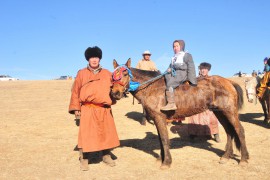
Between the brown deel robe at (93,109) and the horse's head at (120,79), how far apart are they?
271 millimetres

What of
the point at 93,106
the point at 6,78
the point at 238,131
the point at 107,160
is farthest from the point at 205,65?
the point at 6,78

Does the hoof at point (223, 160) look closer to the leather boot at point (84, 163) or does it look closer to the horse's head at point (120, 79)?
the horse's head at point (120, 79)

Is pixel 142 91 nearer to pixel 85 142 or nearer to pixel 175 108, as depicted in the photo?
pixel 175 108

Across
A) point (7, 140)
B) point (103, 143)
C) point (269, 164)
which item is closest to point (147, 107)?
point (103, 143)

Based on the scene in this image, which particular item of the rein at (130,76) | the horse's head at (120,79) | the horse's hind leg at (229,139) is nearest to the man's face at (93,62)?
the horse's head at (120,79)

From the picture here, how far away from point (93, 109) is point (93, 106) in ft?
0.23

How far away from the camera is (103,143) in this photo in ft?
20.8

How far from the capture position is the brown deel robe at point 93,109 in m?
6.20

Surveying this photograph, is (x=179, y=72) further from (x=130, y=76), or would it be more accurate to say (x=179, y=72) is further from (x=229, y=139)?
(x=229, y=139)

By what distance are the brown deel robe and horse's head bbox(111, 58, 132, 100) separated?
0.89 feet

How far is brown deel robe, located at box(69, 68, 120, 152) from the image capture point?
20.3ft

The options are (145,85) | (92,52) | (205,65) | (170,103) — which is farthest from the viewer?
(205,65)

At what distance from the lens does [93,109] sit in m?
6.32

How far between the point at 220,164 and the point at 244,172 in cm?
70
